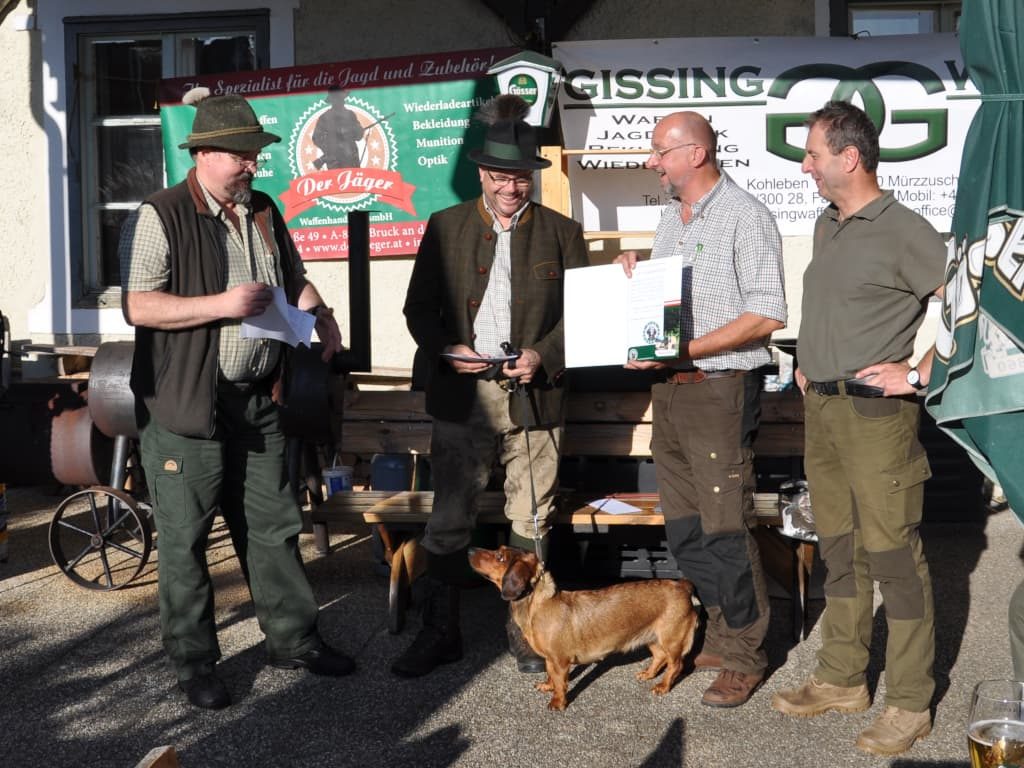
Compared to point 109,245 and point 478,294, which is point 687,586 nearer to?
point 478,294

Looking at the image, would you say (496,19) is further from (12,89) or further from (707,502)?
(707,502)

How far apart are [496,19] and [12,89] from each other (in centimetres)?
339

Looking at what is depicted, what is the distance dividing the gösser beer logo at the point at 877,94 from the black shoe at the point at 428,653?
389cm

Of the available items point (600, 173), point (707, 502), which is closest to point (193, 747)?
point (707, 502)

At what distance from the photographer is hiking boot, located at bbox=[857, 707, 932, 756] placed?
3.93 m

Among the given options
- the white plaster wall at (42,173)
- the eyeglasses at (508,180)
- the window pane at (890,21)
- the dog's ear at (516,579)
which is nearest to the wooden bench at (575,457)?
the dog's ear at (516,579)

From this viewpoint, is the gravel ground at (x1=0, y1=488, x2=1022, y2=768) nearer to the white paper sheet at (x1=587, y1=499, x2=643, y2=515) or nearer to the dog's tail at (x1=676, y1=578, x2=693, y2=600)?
the dog's tail at (x1=676, y1=578, x2=693, y2=600)

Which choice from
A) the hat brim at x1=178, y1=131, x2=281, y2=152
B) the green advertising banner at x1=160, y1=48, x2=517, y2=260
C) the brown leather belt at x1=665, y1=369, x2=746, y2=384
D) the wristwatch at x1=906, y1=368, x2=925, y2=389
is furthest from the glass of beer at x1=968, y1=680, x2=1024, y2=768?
the green advertising banner at x1=160, y1=48, x2=517, y2=260

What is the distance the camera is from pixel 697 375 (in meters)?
4.36

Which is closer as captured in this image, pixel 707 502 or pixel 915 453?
pixel 915 453

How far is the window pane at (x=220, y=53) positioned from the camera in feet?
26.0

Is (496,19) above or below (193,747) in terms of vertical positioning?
above

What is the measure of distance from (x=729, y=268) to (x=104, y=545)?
339cm

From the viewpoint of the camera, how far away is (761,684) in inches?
180
